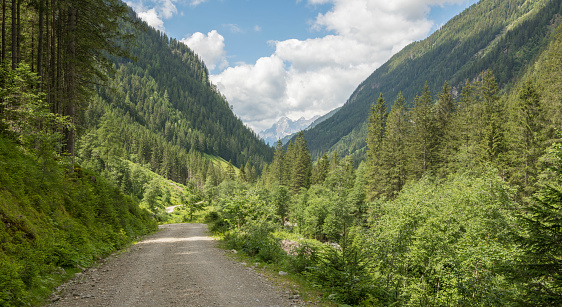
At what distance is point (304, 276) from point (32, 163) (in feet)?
39.9

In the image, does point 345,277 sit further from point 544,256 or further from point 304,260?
point 544,256

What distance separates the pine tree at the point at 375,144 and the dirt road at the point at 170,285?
36.1 metres

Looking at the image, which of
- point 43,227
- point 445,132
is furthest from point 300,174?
point 43,227

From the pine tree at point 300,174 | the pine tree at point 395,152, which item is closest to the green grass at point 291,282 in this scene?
the pine tree at point 395,152

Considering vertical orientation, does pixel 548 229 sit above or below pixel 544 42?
below

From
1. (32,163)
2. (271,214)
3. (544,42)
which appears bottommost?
(271,214)

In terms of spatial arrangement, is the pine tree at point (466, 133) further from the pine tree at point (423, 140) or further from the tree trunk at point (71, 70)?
the tree trunk at point (71, 70)

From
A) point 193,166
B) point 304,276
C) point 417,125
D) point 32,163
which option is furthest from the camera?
point 193,166

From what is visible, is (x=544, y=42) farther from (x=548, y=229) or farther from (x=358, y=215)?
(x=548, y=229)

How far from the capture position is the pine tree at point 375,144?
43000 millimetres

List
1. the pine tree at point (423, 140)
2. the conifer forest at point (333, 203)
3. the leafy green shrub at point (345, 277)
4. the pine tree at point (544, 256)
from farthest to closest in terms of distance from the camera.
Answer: the pine tree at point (423, 140) → the leafy green shrub at point (345, 277) → the conifer forest at point (333, 203) → the pine tree at point (544, 256)

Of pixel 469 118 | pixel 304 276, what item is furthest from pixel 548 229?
pixel 469 118

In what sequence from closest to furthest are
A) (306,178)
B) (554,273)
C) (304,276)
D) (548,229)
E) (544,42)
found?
1. (554,273)
2. (548,229)
3. (304,276)
4. (306,178)
5. (544,42)

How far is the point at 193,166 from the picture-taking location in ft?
428
